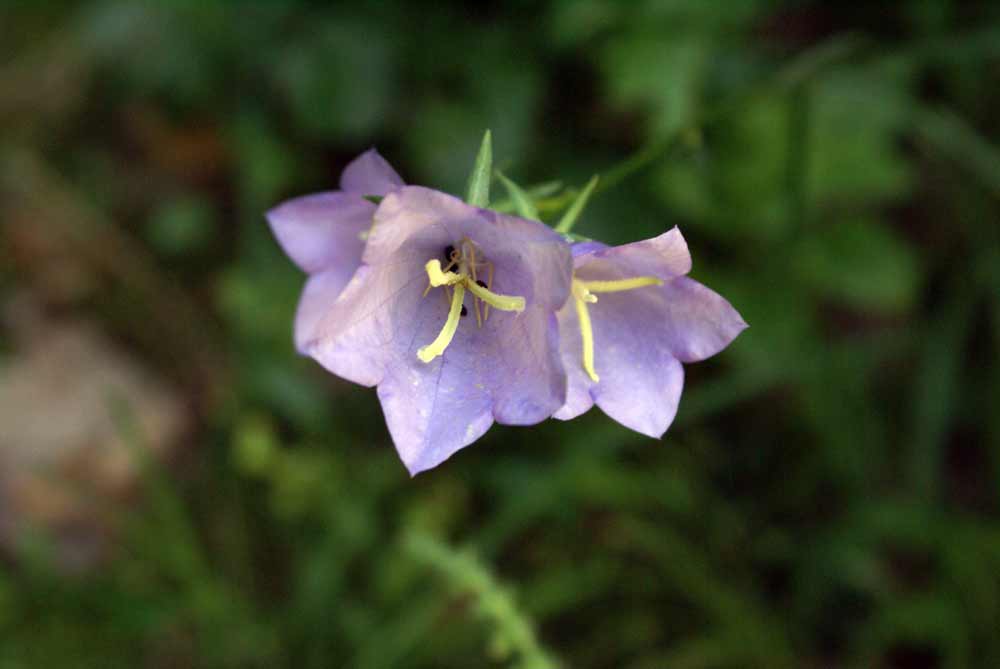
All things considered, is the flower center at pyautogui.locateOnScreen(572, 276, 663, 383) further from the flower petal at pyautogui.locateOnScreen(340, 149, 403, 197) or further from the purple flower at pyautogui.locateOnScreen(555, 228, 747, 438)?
the flower petal at pyautogui.locateOnScreen(340, 149, 403, 197)

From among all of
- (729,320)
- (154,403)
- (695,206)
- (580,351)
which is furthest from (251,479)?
(729,320)

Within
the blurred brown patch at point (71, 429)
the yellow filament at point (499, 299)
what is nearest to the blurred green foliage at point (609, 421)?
the blurred brown patch at point (71, 429)

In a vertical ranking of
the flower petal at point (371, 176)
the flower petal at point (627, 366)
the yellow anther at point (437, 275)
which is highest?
the flower petal at point (371, 176)

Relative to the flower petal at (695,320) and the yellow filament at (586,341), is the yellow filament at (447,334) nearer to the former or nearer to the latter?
the yellow filament at (586,341)

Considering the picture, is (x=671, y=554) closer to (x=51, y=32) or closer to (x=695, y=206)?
(x=695, y=206)

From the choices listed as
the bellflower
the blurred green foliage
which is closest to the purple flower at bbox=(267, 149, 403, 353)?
the bellflower

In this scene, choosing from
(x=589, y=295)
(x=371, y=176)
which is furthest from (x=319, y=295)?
(x=589, y=295)
